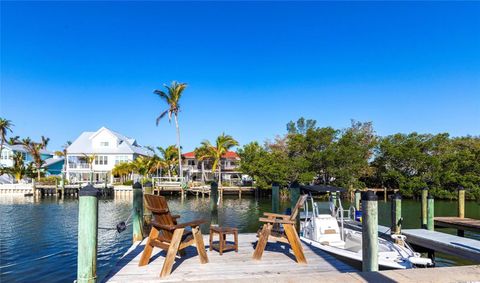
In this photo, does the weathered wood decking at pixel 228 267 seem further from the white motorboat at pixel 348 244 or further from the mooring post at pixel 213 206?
the mooring post at pixel 213 206

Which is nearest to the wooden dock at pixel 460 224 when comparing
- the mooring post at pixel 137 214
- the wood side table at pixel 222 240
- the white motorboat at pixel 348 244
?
the white motorboat at pixel 348 244

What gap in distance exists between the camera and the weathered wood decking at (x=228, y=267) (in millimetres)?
5582

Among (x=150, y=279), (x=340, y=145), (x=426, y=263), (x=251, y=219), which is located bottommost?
(x=251, y=219)

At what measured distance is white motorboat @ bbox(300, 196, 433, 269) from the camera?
26.4ft

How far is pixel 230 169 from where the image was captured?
2245 inches

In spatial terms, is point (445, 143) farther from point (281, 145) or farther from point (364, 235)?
point (364, 235)

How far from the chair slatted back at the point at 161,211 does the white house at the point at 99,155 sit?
154 ft

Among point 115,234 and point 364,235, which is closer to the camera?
point 364,235

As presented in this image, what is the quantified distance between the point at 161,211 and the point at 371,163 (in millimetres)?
40693

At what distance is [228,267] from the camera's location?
612 centimetres

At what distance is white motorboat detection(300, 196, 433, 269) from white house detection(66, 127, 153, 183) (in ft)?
147

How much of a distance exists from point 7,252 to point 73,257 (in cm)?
307

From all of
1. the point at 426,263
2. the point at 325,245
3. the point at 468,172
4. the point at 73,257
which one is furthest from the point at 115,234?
the point at 468,172

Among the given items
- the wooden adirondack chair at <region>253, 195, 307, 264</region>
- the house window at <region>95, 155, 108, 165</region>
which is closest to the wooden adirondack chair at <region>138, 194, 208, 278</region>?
the wooden adirondack chair at <region>253, 195, 307, 264</region>
